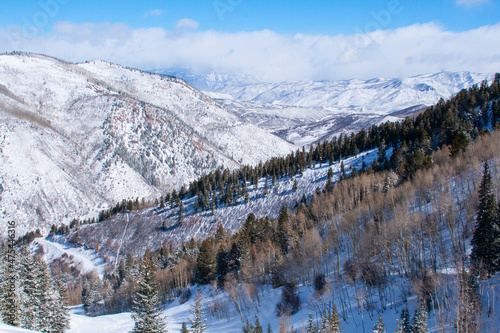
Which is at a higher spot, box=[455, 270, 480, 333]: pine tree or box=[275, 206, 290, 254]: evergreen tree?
box=[275, 206, 290, 254]: evergreen tree

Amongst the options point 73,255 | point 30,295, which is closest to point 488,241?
point 30,295

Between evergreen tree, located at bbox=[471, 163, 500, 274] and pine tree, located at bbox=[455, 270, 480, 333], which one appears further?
evergreen tree, located at bbox=[471, 163, 500, 274]

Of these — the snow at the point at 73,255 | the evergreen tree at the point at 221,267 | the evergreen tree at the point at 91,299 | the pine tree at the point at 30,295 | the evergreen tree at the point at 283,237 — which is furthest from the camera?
the snow at the point at 73,255

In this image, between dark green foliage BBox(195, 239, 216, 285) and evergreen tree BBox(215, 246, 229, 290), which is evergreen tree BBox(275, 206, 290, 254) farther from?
dark green foliage BBox(195, 239, 216, 285)

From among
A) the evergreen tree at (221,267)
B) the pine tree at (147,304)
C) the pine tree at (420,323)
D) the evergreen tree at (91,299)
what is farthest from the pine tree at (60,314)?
the evergreen tree at (91,299)

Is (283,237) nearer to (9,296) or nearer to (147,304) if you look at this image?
(147,304)

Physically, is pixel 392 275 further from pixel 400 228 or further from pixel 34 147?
pixel 34 147

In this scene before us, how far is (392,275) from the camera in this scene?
4341 cm

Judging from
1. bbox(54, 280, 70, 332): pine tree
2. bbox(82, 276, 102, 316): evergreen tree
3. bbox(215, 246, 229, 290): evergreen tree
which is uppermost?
bbox(54, 280, 70, 332): pine tree

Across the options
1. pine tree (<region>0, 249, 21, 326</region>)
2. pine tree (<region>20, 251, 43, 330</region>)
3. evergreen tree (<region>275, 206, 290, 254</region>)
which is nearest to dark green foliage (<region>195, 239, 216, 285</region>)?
evergreen tree (<region>275, 206, 290, 254</region>)

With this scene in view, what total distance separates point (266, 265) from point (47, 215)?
156745 mm

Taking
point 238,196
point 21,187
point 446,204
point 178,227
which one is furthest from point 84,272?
point 446,204

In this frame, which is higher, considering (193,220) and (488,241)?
(193,220)

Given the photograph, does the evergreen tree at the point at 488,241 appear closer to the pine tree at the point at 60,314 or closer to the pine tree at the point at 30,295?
the pine tree at the point at 60,314
